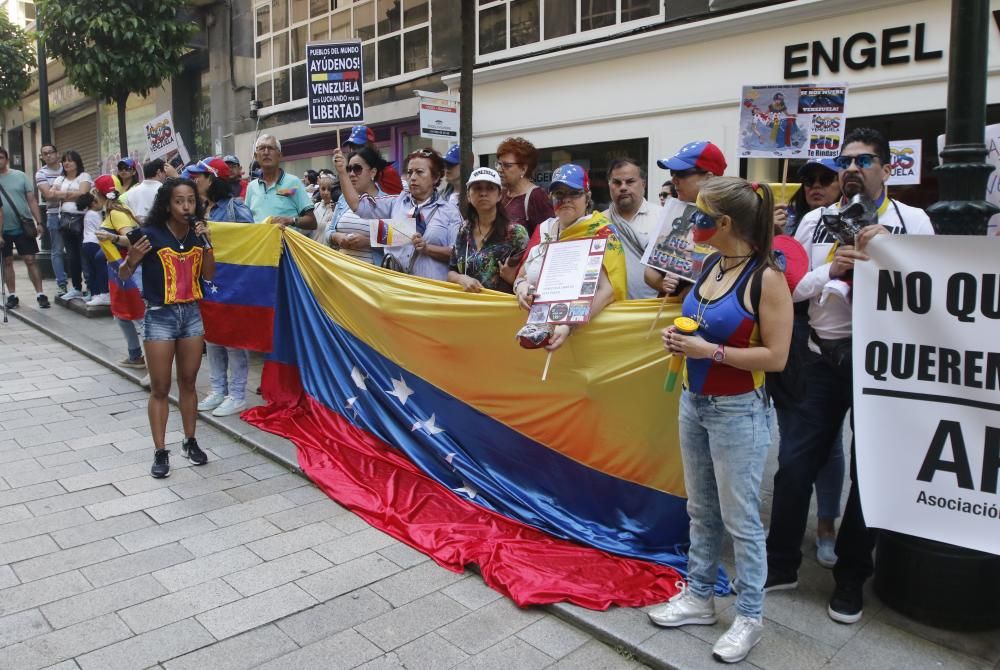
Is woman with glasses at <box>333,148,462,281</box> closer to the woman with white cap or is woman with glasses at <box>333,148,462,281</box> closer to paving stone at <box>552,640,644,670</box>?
the woman with white cap

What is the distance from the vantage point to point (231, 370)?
642 centimetres

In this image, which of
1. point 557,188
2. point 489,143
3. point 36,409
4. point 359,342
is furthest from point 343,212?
point 489,143

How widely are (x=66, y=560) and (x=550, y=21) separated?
34.7 feet

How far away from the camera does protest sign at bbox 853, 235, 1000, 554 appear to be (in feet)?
9.30

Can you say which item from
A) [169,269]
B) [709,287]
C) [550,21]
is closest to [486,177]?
[709,287]

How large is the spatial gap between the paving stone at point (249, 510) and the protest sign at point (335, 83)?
3729mm

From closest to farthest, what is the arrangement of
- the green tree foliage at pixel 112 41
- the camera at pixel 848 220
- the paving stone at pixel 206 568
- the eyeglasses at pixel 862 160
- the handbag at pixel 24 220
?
1. the camera at pixel 848 220
2. the eyeglasses at pixel 862 160
3. the paving stone at pixel 206 568
4. the handbag at pixel 24 220
5. the green tree foliage at pixel 112 41

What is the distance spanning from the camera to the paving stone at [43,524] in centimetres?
417

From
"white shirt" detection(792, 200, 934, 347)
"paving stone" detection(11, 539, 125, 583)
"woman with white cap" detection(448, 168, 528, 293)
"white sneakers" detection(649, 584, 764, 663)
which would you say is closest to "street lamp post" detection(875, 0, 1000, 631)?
"white shirt" detection(792, 200, 934, 347)

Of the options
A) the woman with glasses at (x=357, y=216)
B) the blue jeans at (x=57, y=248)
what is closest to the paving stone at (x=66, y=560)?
the woman with glasses at (x=357, y=216)

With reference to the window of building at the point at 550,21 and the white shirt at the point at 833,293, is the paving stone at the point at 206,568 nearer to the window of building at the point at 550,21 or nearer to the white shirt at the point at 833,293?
the white shirt at the point at 833,293

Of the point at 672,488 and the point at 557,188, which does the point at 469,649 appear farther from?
the point at 557,188

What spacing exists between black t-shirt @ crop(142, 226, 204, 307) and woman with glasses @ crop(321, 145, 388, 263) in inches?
46.1

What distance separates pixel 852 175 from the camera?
3303mm
